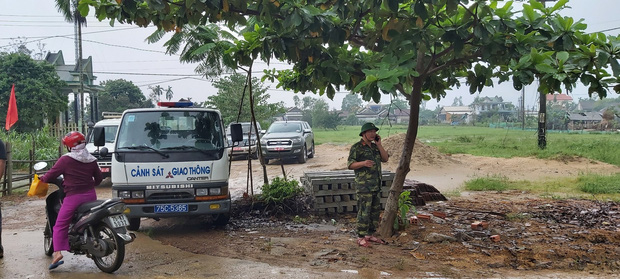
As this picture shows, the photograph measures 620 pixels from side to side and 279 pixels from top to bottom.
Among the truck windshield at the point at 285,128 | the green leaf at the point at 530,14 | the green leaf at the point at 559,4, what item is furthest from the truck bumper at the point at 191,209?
the truck windshield at the point at 285,128

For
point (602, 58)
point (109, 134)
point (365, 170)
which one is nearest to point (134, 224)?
point (365, 170)

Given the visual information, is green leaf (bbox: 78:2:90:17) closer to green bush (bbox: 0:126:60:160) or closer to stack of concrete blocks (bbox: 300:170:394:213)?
stack of concrete blocks (bbox: 300:170:394:213)

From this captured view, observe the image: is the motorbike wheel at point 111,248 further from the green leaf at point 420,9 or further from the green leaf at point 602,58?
the green leaf at point 602,58

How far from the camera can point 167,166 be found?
278 inches

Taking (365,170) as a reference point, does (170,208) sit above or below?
below

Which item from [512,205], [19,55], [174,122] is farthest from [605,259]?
[19,55]

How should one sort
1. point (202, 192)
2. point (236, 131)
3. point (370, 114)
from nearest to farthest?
point (202, 192), point (236, 131), point (370, 114)

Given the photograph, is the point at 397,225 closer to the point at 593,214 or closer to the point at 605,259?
the point at 605,259

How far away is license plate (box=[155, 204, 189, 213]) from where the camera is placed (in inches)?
276

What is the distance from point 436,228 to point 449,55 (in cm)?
266

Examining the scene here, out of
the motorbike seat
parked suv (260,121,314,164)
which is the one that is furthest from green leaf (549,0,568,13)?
parked suv (260,121,314,164)

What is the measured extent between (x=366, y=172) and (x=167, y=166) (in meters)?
2.90

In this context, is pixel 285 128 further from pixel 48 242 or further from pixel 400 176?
pixel 48 242

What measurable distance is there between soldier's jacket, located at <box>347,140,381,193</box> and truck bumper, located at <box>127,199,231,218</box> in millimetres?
2084
